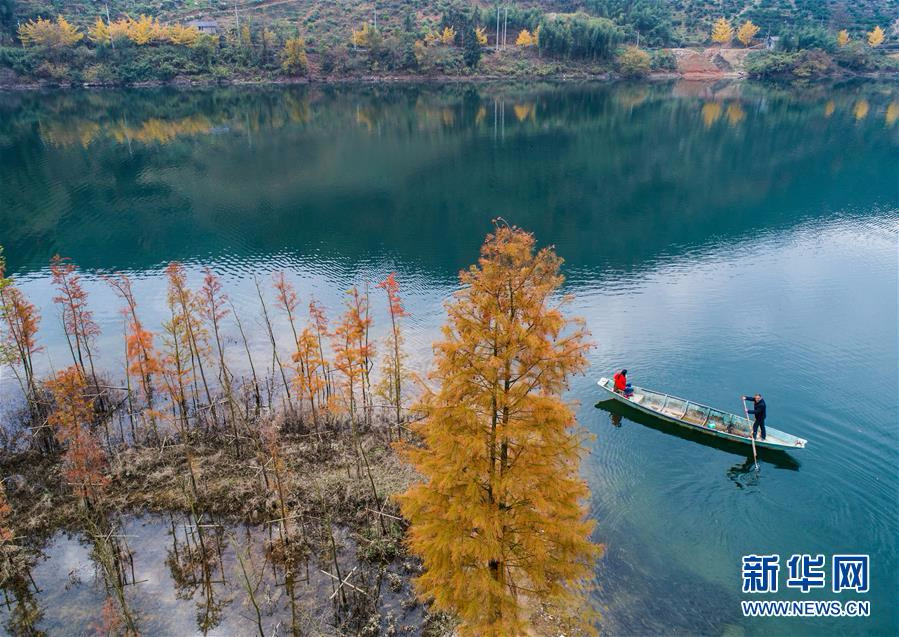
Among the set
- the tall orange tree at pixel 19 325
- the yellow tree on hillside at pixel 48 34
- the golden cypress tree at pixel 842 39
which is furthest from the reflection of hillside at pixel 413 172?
the golden cypress tree at pixel 842 39

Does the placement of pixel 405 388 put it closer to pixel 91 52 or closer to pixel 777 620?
pixel 777 620

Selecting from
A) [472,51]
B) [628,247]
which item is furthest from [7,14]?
[628,247]

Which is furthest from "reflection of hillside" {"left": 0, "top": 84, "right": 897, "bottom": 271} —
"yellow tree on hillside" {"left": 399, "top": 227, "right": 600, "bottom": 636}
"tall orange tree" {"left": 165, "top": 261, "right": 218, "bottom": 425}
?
"yellow tree on hillside" {"left": 399, "top": 227, "right": 600, "bottom": 636}

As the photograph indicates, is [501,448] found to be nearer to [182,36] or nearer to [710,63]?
[182,36]

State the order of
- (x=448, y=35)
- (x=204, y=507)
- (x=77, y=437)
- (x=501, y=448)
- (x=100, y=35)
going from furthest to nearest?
(x=448, y=35) → (x=100, y=35) → (x=204, y=507) → (x=77, y=437) → (x=501, y=448)

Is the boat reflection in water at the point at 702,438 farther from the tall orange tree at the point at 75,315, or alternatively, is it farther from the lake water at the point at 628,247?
the tall orange tree at the point at 75,315

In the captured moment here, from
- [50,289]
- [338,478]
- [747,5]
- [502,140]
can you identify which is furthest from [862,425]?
[747,5]

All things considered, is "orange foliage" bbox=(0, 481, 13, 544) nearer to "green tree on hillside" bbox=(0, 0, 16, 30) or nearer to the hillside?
the hillside
